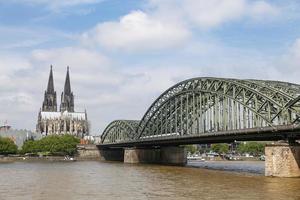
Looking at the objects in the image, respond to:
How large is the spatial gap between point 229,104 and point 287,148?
76.0 ft

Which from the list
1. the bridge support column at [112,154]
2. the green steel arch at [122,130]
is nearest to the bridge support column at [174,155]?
the green steel arch at [122,130]

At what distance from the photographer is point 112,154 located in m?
186

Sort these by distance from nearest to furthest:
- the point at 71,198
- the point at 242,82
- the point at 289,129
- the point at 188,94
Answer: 1. the point at 71,198
2. the point at 289,129
3. the point at 242,82
4. the point at 188,94

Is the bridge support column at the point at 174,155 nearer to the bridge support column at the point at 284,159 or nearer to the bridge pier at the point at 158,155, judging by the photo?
the bridge pier at the point at 158,155

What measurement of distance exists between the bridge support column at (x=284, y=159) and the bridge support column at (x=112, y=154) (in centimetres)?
10977

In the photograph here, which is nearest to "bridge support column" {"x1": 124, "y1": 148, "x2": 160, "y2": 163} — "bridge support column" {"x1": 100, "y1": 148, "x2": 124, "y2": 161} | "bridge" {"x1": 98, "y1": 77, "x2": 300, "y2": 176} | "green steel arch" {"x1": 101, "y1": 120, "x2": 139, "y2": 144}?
"bridge" {"x1": 98, "y1": 77, "x2": 300, "y2": 176}

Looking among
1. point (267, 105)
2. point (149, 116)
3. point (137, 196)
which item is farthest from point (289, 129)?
point (149, 116)

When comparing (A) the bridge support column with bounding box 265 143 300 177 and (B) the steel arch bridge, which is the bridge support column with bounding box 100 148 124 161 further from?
(A) the bridge support column with bounding box 265 143 300 177

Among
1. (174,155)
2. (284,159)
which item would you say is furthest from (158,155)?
(284,159)

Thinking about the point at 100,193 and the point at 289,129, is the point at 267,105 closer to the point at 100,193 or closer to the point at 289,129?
the point at 289,129

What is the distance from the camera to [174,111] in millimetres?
124812

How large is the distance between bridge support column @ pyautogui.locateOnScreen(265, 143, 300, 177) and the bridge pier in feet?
188

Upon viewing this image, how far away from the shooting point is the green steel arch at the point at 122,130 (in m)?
166

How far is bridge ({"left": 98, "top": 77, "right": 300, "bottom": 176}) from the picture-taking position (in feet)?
243
